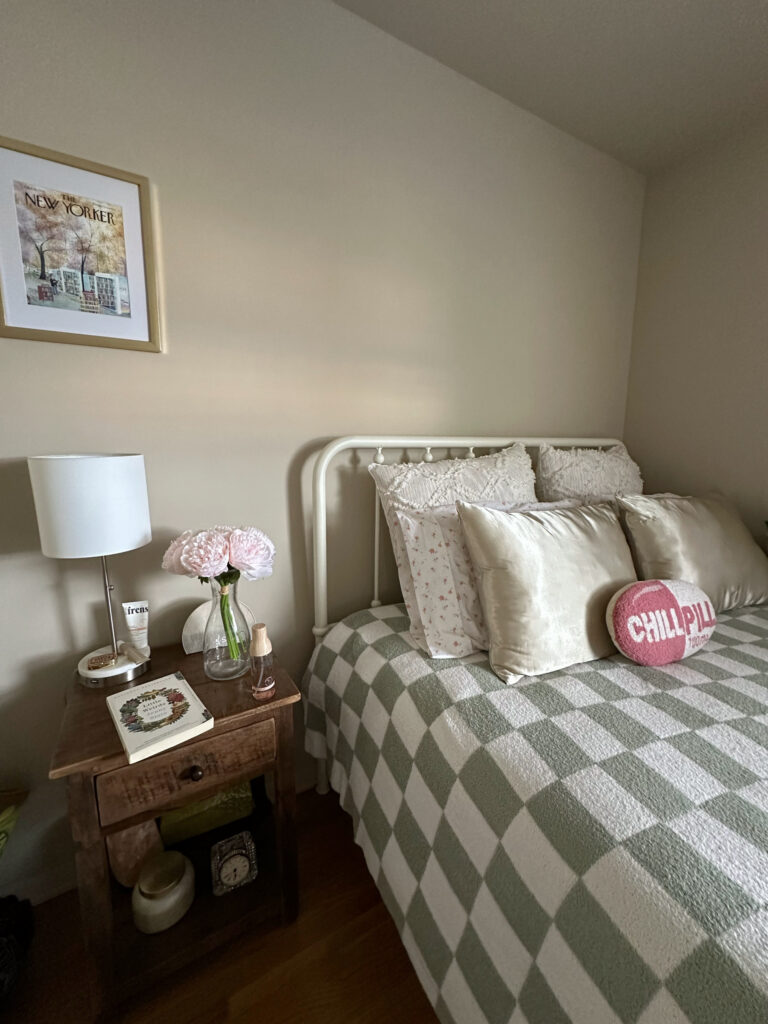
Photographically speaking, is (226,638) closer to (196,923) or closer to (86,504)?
(86,504)

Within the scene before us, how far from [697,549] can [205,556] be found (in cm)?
145

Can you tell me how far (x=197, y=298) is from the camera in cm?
120

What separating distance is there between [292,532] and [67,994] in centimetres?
121

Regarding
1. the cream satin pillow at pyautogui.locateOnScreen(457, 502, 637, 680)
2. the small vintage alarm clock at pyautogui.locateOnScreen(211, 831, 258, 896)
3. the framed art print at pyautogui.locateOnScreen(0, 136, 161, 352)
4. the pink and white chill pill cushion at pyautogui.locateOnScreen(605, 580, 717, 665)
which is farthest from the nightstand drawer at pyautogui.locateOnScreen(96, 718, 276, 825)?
the framed art print at pyautogui.locateOnScreen(0, 136, 161, 352)

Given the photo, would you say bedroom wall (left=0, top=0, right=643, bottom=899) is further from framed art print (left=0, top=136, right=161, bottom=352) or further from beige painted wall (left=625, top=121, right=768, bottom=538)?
beige painted wall (left=625, top=121, right=768, bottom=538)

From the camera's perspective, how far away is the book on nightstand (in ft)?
2.83

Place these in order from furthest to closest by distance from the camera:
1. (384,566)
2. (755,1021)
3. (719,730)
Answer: (384,566)
(719,730)
(755,1021)

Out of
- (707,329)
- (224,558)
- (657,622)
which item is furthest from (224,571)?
(707,329)

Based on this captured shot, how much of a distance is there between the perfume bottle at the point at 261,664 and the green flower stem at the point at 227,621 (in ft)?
0.25

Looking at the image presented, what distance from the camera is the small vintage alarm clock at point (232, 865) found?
3.75ft

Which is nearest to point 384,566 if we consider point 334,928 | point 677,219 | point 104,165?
point 334,928

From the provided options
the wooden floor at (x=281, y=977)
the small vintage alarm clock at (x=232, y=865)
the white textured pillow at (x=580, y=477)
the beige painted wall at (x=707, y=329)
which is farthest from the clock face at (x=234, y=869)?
the beige painted wall at (x=707, y=329)

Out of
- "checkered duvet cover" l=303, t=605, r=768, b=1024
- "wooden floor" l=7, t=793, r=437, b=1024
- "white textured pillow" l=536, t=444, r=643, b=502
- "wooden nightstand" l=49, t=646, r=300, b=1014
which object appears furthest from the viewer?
"white textured pillow" l=536, t=444, r=643, b=502

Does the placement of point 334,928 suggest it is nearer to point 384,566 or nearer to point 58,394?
point 384,566
